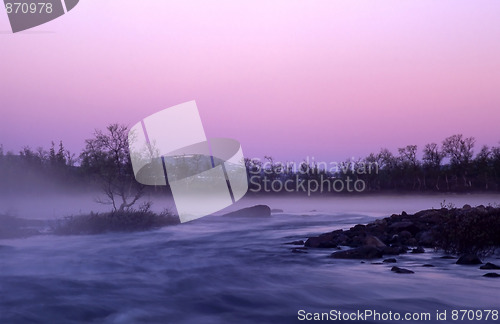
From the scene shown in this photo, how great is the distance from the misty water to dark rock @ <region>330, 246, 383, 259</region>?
627 millimetres

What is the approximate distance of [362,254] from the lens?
19062 mm

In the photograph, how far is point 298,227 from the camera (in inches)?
1410

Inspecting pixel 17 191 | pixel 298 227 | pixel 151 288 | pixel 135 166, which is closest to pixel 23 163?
pixel 17 191

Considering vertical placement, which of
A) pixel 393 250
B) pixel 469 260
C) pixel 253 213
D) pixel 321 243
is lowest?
pixel 469 260

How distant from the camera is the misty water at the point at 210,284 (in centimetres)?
1341

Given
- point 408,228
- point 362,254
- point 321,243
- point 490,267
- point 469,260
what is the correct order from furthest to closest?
point 408,228 < point 321,243 < point 362,254 < point 469,260 < point 490,267

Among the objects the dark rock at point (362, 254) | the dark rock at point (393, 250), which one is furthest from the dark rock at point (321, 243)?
the dark rock at point (393, 250)

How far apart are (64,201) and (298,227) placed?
96.4ft

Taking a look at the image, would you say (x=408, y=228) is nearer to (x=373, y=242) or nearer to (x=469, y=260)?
(x=373, y=242)

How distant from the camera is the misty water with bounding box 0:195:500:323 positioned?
13414 millimetres

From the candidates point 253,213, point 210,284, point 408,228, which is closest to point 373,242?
point 408,228

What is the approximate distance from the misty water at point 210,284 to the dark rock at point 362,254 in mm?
627

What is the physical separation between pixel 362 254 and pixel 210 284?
19.1 ft

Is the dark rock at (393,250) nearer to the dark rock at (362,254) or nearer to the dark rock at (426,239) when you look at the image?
the dark rock at (362,254)
